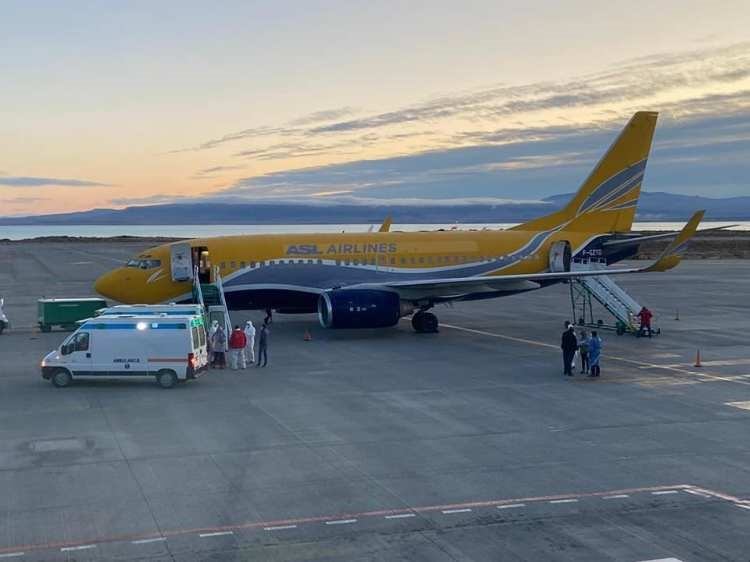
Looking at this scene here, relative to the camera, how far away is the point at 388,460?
702 inches

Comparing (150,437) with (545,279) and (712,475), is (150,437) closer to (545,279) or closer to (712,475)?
(712,475)

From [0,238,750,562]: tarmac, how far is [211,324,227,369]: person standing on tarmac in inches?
34.2

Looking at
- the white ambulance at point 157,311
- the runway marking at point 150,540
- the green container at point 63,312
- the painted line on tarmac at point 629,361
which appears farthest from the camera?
the green container at point 63,312

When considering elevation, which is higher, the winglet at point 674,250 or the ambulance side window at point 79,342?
the winglet at point 674,250

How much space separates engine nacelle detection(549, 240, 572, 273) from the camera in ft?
132

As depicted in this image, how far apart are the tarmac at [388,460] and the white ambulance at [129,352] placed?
1.84 ft

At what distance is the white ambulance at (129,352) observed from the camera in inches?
1005

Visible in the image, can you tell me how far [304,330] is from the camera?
3959 cm

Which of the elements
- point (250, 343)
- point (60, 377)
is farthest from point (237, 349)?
point (60, 377)

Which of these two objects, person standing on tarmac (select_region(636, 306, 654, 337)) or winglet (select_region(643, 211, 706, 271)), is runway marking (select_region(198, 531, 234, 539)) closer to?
winglet (select_region(643, 211, 706, 271))

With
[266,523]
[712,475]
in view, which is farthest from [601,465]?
[266,523]

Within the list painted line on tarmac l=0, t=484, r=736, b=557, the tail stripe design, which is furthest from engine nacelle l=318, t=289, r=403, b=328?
painted line on tarmac l=0, t=484, r=736, b=557

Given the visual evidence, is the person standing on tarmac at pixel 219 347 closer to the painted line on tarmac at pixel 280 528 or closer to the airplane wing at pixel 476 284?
the airplane wing at pixel 476 284

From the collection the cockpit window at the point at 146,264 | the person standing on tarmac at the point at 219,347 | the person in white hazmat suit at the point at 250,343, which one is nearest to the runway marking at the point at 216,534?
the person standing on tarmac at the point at 219,347
